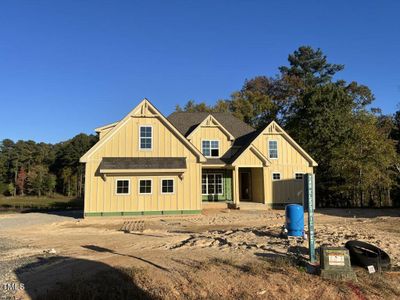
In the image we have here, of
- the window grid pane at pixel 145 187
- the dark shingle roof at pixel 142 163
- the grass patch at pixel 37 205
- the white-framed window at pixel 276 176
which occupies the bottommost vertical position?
the grass patch at pixel 37 205

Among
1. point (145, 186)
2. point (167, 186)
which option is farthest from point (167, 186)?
point (145, 186)

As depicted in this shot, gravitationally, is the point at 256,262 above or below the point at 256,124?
below

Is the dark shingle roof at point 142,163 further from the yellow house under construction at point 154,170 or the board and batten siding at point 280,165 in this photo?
the board and batten siding at point 280,165

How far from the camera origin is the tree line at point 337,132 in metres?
23.6

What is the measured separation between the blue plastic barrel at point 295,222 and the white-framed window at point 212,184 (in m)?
13.5

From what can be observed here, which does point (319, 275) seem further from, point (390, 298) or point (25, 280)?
point (25, 280)

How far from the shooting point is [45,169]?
2367 inches

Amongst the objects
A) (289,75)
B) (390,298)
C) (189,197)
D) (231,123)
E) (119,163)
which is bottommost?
(390,298)

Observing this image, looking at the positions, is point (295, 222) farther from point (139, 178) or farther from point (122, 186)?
point (122, 186)

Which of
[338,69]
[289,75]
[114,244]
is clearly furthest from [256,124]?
[114,244]

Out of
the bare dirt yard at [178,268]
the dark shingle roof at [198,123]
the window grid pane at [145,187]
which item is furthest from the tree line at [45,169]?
the bare dirt yard at [178,268]

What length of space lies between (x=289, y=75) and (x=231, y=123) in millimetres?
25933

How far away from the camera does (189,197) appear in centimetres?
1908

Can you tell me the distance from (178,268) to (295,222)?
489 centimetres
